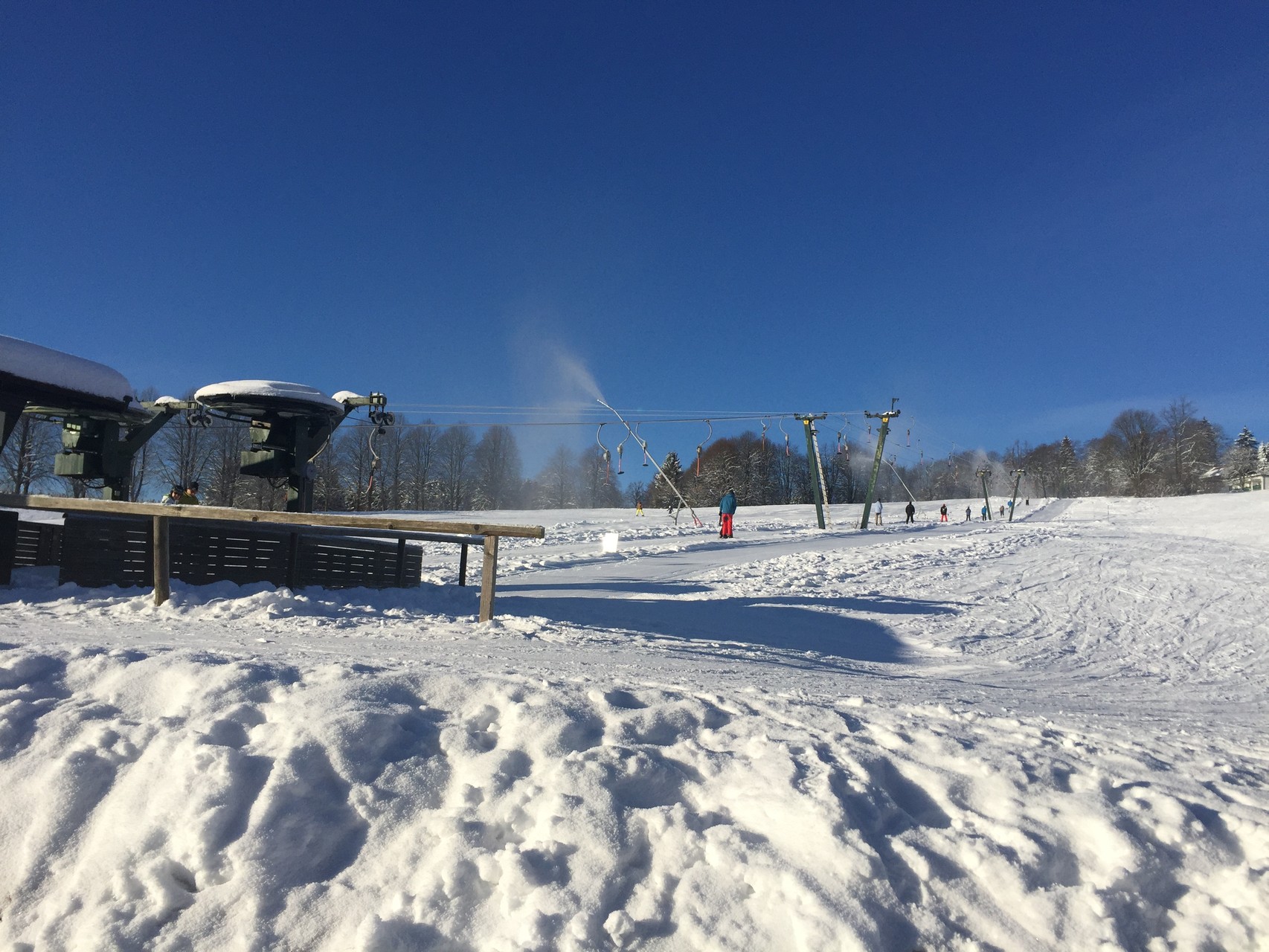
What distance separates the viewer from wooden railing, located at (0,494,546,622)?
7000 millimetres

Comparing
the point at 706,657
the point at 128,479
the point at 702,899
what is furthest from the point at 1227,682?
the point at 128,479

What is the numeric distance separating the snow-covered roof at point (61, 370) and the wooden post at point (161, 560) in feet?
9.88

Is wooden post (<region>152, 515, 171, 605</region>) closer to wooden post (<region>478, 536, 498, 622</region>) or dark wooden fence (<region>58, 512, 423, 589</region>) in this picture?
dark wooden fence (<region>58, 512, 423, 589</region>)

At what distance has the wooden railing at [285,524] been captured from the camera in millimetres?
7000

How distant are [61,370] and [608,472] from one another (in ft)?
143

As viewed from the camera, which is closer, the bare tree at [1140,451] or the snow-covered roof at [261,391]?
the snow-covered roof at [261,391]

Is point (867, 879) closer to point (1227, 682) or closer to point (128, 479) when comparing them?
point (1227, 682)

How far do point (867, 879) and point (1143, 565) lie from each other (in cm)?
1823

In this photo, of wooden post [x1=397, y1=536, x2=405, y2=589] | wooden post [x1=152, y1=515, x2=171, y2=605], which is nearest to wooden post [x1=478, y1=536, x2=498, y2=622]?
wooden post [x1=152, y1=515, x2=171, y2=605]

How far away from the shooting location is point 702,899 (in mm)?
2666

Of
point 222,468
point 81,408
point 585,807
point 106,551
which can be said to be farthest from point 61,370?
point 222,468

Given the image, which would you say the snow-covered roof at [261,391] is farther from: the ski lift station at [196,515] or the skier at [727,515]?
the skier at [727,515]

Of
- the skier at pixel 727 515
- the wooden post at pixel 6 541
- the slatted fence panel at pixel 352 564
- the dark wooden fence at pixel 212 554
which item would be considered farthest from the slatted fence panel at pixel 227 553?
the skier at pixel 727 515

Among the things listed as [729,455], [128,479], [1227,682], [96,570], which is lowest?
[1227,682]
